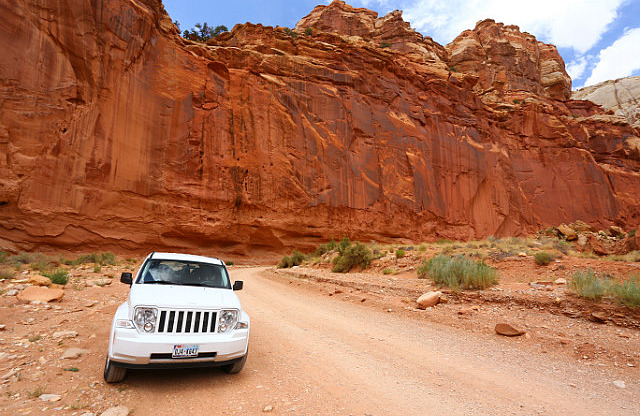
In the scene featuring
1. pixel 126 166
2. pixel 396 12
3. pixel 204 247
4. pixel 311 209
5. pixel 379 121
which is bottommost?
pixel 204 247

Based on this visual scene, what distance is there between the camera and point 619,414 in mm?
3369

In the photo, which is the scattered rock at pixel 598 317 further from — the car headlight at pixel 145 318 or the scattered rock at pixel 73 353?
the scattered rock at pixel 73 353

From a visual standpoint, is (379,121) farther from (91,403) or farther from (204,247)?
(91,403)

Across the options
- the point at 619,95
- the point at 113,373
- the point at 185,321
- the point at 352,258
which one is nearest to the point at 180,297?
the point at 185,321

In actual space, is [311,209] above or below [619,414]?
above

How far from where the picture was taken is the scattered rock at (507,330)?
605cm

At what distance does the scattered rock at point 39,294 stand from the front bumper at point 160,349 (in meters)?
5.98

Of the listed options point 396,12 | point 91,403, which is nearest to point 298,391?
point 91,403

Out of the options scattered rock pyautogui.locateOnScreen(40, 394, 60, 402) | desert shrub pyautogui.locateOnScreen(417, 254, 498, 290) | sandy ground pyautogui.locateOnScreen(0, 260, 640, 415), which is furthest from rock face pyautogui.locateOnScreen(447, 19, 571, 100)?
scattered rock pyautogui.locateOnScreen(40, 394, 60, 402)

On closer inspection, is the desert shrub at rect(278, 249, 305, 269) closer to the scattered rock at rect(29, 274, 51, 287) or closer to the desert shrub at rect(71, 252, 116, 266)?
the desert shrub at rect(71, 252, 116, 266)

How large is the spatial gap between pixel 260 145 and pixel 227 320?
88.2 ft

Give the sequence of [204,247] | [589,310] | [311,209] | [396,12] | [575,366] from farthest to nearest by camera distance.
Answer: [396,12], [311,209], [204,247], [589,310], [575,366]

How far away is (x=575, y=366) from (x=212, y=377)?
210 inches

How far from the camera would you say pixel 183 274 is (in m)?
5.34
